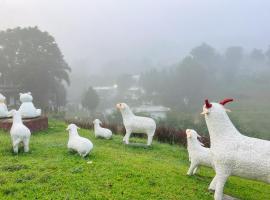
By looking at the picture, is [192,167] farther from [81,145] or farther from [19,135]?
[19,135]

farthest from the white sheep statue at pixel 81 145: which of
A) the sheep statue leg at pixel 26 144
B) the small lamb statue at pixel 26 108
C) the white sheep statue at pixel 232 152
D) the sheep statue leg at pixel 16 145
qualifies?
the small lamb statue at pixel 26 108

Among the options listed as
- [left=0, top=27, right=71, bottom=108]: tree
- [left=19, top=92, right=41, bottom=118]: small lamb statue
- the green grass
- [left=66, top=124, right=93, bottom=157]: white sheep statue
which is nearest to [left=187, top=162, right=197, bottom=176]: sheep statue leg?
the green grass

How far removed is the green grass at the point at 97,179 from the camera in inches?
209

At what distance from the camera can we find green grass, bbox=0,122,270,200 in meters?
5.30

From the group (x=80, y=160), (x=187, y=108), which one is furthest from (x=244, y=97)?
(x=80, y=160)

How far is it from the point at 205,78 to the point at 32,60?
82.7 ft

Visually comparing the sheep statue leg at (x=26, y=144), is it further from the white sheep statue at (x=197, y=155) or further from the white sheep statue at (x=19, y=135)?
the white sheep statue at (x=197, y=155)

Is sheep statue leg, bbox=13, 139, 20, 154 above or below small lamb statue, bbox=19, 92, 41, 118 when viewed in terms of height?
below

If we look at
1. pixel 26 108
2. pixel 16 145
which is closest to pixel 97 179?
pixel 16 145

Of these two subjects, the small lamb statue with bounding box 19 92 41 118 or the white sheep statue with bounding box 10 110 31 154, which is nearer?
the white sheep statue with bounding box 10 110 31 154

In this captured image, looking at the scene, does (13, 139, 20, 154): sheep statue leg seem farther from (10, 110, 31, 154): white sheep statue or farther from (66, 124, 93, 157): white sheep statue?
(66, 124, 93, 157): white sheep statue

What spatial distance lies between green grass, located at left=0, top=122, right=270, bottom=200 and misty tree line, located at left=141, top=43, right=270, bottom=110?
3600 centimetres

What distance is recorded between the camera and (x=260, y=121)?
33469 mm

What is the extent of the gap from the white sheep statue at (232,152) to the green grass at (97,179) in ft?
2.37
